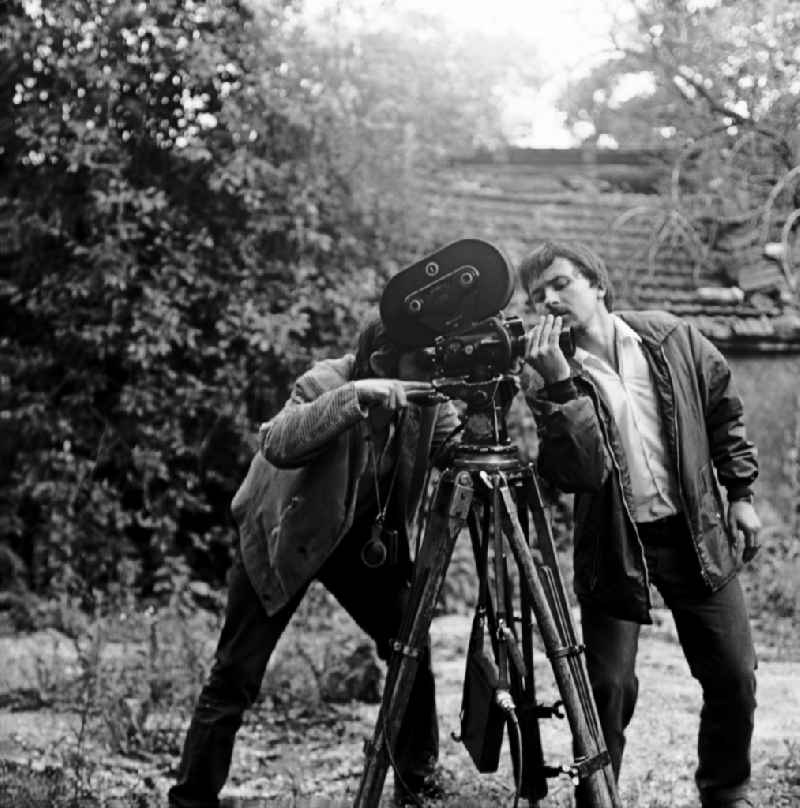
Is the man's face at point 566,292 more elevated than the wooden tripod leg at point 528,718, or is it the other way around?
the man's face at point 566,292

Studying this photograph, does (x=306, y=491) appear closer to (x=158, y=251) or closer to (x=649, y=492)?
(x=649, y=492)

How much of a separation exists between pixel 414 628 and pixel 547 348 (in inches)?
32.2

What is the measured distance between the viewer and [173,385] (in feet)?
23.6

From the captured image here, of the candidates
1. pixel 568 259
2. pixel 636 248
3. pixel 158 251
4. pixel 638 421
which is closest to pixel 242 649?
pixel 638 421

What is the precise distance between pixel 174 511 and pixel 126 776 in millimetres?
3420

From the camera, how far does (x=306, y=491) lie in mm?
3195

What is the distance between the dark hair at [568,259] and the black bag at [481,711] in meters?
1.04

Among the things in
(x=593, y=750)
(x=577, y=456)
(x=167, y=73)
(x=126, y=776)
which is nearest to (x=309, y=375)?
(x=577, y=456)

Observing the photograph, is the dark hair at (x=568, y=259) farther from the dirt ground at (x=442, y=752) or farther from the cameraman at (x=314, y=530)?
the dirt ground at (x=442, y=752)

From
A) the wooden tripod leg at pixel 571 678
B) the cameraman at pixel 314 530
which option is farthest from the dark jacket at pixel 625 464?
the cameraman at pixel 314 530

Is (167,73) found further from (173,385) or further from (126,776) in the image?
(126,776)

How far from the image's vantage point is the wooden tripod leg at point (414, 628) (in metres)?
2.75

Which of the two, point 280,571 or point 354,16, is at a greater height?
point 354,16

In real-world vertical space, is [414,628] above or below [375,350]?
below
